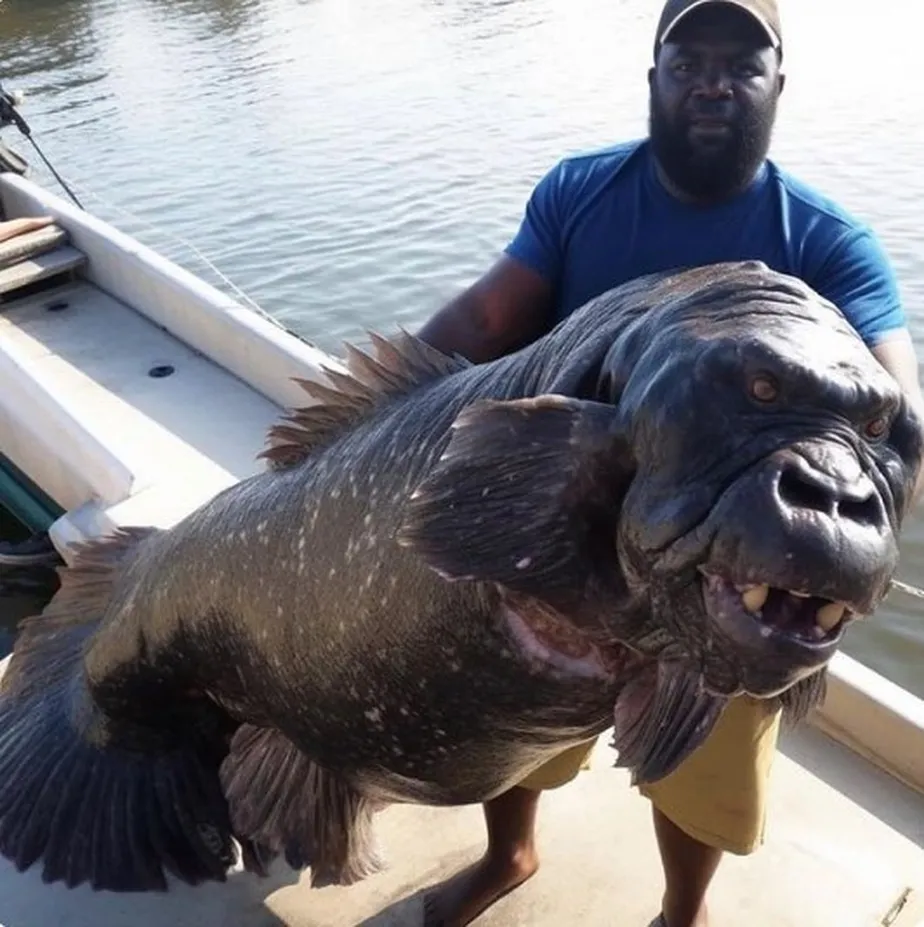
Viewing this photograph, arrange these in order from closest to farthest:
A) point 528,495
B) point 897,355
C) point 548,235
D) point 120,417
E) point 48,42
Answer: point 528,495
point 897,355
point 548,235
point 120,417
point 48,42

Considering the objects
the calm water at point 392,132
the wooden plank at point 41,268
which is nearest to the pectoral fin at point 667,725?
the calm water at point 392,132

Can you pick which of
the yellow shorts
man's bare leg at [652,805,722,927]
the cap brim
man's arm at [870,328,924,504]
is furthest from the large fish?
the cap brim

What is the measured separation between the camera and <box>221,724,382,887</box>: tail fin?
2.62 meters

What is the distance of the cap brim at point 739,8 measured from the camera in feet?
8.93

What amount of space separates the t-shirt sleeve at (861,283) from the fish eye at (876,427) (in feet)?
3.74

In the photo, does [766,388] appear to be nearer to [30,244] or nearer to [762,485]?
[762,485]

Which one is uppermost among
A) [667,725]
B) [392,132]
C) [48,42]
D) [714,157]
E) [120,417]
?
[714,157]

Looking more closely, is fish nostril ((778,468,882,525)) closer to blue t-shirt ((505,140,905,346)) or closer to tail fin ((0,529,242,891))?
blue t-shirt ((505,140,905,346))

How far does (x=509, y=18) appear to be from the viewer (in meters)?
23.8

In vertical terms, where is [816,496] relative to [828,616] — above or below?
above

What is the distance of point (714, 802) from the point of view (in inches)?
101

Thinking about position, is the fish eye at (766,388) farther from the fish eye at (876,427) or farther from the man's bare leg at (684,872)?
the man's bare leg at (684,872)

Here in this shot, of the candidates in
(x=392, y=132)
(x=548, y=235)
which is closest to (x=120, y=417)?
(x=548, y=235)

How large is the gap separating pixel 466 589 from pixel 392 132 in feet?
48.6
